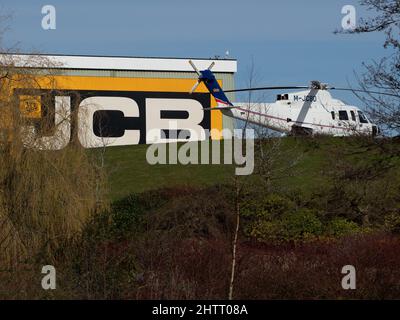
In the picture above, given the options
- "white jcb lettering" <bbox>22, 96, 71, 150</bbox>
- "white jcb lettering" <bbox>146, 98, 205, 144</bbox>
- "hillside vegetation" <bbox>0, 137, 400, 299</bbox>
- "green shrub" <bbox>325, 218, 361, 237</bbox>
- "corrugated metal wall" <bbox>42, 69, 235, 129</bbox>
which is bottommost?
"green shrub" <bbox>325, 218, 361, 237</bbox>

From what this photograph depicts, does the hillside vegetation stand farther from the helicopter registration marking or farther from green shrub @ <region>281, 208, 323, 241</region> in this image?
the helicopter registration marking

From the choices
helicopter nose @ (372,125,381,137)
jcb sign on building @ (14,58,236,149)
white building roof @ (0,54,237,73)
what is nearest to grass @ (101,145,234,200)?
jcb sign on building @ (14,58,236,149)

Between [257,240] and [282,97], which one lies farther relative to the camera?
[282,97]

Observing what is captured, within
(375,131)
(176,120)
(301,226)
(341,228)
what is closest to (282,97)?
(176,120)

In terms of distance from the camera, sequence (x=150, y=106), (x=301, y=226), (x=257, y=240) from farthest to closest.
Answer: (x=150, y=106)
(x=301, y=226)
(x=257, y=240)

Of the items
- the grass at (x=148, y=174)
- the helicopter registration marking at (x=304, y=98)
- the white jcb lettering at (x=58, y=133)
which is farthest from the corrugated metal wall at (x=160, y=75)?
the white jcb lettering at (x=58, y=133)

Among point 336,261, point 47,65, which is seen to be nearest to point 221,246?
point 336,261

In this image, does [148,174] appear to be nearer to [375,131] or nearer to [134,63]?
[134,63]

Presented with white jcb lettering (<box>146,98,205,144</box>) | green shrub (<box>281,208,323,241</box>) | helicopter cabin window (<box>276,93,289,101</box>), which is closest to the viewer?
green shrub (<box>281,208,323,241</box>)

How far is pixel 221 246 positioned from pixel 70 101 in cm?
502

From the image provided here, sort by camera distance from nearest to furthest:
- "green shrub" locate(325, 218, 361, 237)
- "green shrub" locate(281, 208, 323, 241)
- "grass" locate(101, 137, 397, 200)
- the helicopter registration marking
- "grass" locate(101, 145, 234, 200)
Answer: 1. "green shrub" locate(325, 218, 361, 237)
2. "green shrub" locate(281, 208, 323, 241)
3. "grass" locate(101, 137, 397, 200)
4. "grass" locate(101, 145, 234, 200)
5. the helicopter registration marking

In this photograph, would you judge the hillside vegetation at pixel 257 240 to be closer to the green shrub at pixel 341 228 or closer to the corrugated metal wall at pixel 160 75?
the green shrub at pixel 341 228

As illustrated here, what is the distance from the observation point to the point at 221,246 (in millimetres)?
18406
